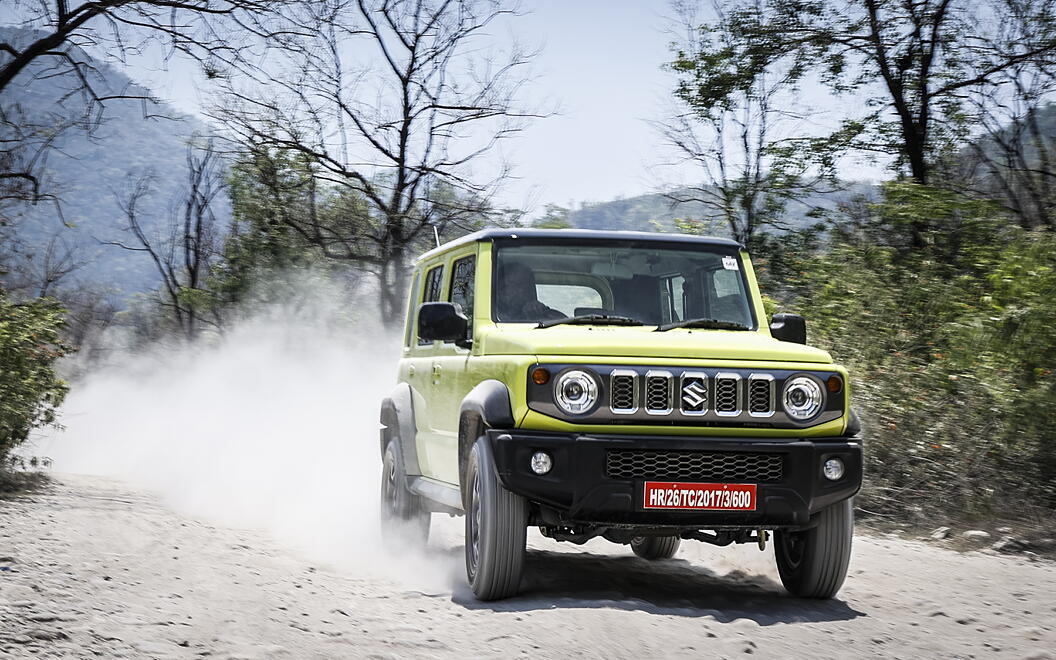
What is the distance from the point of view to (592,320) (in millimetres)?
6652

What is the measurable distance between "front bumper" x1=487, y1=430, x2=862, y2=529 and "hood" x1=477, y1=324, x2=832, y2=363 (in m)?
0.42

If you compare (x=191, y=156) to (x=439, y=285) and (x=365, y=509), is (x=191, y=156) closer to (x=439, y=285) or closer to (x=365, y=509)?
(x=365, y=509)

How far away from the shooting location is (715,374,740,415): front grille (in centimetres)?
588

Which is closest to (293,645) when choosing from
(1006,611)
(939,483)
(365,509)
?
(1006,611)

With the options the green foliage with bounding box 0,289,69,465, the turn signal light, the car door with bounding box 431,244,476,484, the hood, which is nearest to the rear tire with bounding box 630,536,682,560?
the car door with bounding box 431,244,476,484

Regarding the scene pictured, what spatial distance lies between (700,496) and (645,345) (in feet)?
2.63

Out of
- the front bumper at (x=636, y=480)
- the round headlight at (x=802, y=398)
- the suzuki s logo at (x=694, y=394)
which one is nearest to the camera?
the front bumper at (x=636, y=480)

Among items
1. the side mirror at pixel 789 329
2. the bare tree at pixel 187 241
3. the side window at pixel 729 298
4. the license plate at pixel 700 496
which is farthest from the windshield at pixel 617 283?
the bare tree at pixel 187 241

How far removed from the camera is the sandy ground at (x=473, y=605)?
500 centimetres

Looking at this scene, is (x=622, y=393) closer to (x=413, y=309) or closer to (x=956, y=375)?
(x=413, y=309)

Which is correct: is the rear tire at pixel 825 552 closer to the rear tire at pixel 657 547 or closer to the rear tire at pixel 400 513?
the rear tire at pixel 657 547

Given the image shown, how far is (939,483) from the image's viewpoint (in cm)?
1008

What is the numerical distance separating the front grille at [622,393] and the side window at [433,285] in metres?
2.40

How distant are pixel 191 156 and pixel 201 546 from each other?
30.9 m
